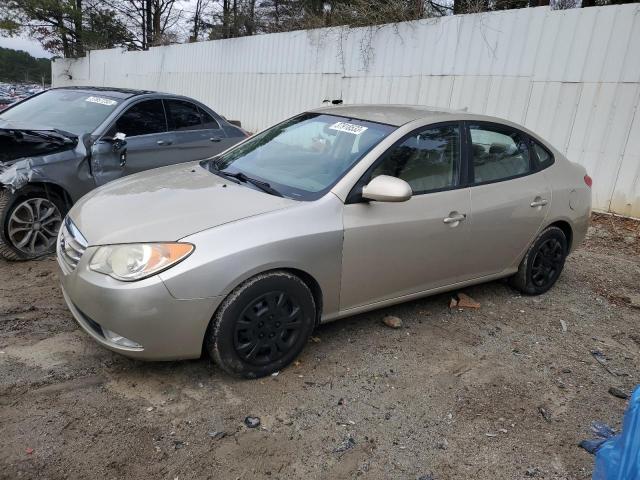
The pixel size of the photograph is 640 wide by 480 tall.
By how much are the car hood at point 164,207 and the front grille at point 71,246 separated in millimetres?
50

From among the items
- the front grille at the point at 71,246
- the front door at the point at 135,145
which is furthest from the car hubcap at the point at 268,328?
the front door at the point at 135,145

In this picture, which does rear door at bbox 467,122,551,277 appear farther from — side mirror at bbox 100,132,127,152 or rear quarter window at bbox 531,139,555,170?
side mirror at bbox 100,132,127,152

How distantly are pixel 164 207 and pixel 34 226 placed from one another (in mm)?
2317

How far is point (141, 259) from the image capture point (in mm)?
2738

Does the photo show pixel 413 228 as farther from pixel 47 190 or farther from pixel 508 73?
pixel 508 73

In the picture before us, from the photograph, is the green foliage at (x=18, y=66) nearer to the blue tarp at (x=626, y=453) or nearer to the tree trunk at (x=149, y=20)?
the tree trunk at (x=149, y=20)

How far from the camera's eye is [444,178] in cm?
379

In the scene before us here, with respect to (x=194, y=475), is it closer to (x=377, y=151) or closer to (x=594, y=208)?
(x=377, y=151)

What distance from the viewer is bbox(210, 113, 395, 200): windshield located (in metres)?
3.40

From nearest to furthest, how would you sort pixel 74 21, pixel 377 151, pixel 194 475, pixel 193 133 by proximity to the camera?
pixel 194 475, pixel 377 151, pixel 193 133, pixel 74 21

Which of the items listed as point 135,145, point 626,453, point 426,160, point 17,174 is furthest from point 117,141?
point 626,453

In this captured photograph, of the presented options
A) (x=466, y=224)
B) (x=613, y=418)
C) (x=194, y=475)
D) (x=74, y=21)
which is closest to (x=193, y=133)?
(x=466, y=224)

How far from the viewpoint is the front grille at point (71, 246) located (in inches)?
118

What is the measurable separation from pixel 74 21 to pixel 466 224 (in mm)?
30377
